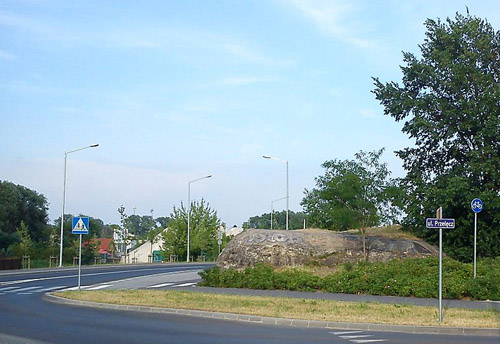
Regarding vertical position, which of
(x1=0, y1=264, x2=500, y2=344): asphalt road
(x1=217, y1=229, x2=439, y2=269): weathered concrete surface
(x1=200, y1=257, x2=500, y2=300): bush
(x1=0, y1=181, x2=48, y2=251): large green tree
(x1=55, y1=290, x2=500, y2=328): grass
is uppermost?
(x1=0, y1=181, x2=48, y2=251): large green tree

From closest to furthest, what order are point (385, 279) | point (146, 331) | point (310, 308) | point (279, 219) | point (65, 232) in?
point (146, 331)
point (310, 308)
point (385, 279)
point (65, 232)
point (279, 219)

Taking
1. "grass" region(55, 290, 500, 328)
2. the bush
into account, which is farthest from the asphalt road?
the bush

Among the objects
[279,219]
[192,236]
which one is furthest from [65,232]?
[279,219]

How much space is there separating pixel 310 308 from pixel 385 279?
6607mm

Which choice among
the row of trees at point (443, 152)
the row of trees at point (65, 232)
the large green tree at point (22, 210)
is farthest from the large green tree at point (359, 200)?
the large green tree at point (22, 210)

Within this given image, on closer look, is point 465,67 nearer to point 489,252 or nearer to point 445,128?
point 445,128

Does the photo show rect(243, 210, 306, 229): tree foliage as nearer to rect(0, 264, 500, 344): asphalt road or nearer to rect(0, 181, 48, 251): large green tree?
rect(0, 181, 48, 251): large green tree

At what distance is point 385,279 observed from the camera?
2523 cm

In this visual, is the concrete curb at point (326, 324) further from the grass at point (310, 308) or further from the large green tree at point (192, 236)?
the large green tree at point (192, 236)

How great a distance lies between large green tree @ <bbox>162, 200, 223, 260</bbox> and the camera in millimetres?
71000

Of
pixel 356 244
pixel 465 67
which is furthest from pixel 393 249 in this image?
pixel 465 67

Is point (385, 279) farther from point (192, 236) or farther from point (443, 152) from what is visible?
point (192, 236)

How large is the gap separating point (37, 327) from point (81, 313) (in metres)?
3.49

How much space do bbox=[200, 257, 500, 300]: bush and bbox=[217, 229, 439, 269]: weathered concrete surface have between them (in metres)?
1.52
